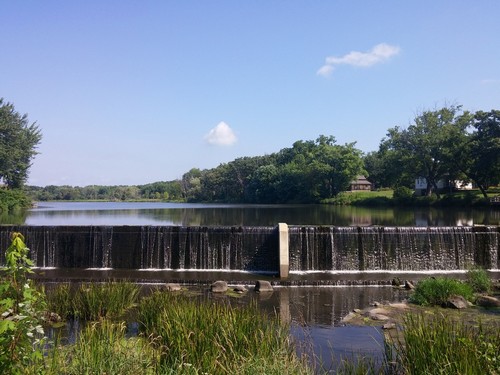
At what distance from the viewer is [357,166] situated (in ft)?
229

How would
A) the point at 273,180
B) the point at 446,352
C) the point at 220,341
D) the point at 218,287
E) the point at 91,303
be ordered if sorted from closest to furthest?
the point at 446,352, the point at 220,341, the point at 91,303, the point at 218,287, the point at 273,180

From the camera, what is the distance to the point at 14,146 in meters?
57.3

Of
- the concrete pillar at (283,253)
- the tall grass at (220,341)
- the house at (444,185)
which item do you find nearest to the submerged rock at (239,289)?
the concrete pillar at (283,253)

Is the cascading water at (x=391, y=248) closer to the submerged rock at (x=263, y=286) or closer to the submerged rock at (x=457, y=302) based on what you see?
the submerged rock at (x=263, y=286)

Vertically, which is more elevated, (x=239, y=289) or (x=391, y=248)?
(x=391, y=248)

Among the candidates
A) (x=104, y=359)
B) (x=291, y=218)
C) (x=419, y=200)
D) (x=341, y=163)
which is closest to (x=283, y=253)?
(x=104, y=359)

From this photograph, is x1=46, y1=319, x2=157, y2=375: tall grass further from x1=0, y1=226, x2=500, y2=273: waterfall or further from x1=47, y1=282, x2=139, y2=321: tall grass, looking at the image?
x1=0, y1=226, x2=500, y2=273: waterfall

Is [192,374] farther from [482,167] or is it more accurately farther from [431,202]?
[431,202]

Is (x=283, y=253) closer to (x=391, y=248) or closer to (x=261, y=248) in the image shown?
(x=261, y=248)

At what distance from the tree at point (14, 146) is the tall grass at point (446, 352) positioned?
186ft

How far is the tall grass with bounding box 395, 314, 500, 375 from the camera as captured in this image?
529cm

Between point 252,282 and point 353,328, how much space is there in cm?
584

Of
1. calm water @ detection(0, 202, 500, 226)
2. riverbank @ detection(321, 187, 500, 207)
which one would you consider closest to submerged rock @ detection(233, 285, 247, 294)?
calm water @ detection(0, 202, 500, 226)

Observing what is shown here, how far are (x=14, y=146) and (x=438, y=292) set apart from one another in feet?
188
